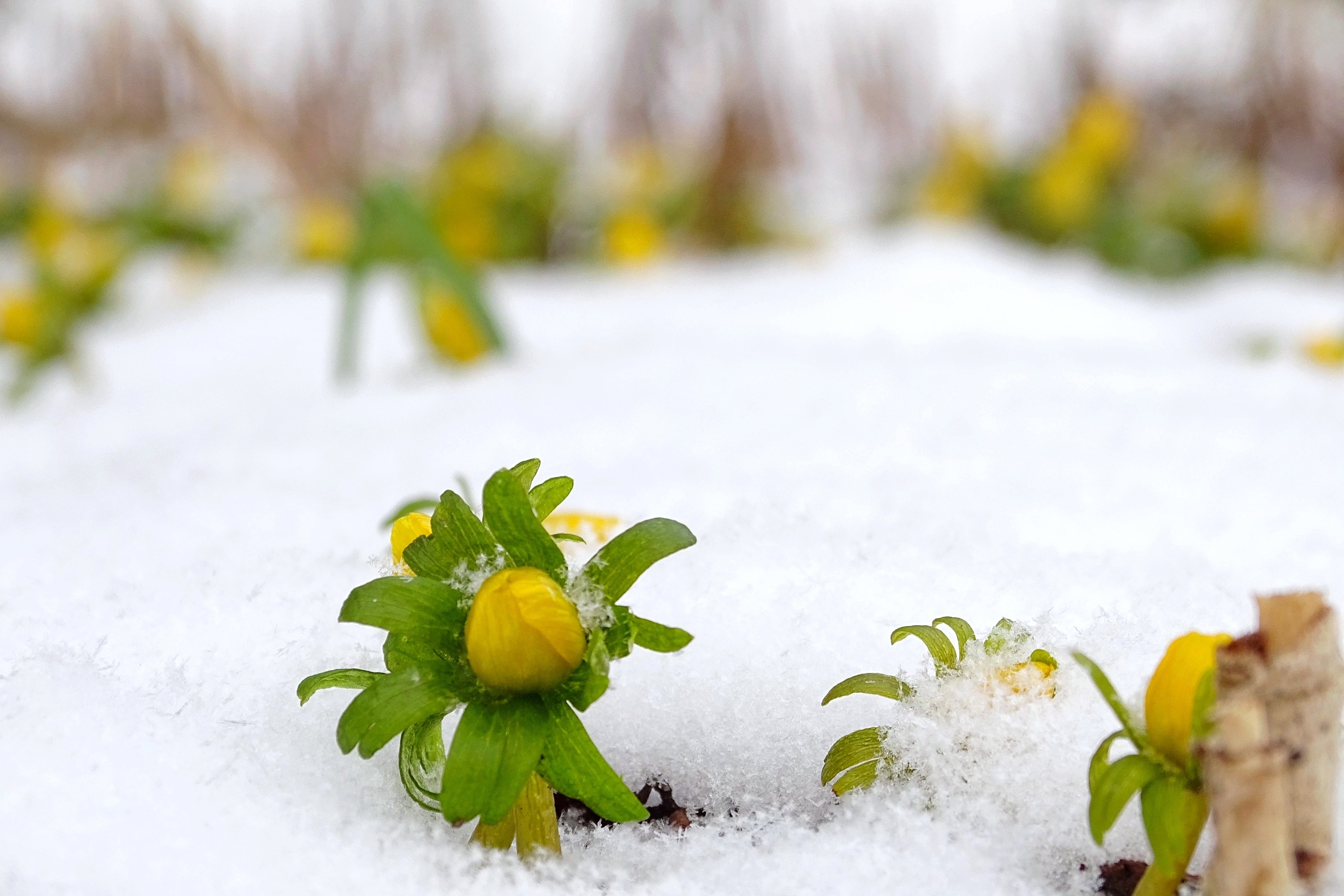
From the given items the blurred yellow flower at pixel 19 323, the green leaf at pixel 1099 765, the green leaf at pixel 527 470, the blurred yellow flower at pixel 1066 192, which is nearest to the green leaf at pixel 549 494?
the green leaf at pixel 527 470

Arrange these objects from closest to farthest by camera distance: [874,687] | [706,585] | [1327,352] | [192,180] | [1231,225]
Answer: [874,687]
[706,585]
[1327,352]
[1231,225]
[192,180]

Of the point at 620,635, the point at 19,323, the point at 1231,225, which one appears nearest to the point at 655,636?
the point at 620,635

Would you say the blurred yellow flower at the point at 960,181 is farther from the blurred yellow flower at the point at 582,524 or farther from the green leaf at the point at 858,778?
the green leaf at the point at 858,778

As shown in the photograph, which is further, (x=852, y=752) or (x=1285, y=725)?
(x=852, y=752)

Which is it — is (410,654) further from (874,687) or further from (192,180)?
(192,180)

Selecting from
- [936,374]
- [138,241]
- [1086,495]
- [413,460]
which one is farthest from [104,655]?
[138,241]

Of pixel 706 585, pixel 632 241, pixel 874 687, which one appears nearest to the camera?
pixel 874 687
